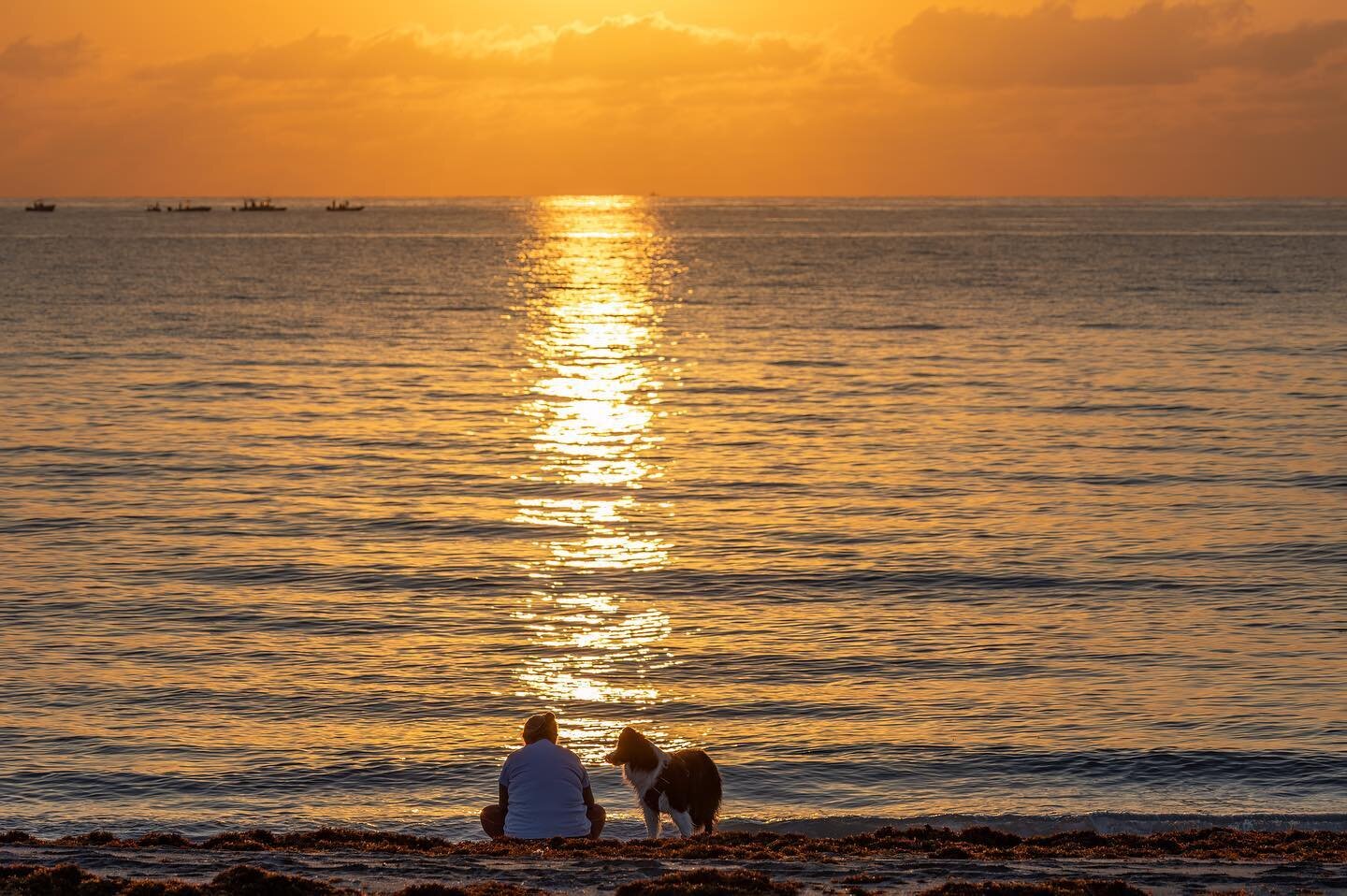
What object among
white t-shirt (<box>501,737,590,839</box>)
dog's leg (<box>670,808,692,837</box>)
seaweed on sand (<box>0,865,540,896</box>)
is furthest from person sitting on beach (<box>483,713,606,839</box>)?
seaweed on sand (<box>0,865,540,896</box>)

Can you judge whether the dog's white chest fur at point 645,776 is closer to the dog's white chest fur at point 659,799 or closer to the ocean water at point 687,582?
the dog's white chest fur at point 659,799

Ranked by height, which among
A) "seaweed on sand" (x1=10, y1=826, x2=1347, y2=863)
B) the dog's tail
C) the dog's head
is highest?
the dog's head

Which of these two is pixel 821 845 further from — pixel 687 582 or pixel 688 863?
pixel 687 582

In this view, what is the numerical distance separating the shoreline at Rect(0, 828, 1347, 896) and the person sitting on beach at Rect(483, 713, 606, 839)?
20cm

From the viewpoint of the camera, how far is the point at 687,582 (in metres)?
23.3

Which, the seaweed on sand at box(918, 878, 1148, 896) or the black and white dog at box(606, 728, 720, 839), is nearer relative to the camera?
the seaweed on sand at box(918, 878, 1148, 896)

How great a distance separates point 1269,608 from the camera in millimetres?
21250

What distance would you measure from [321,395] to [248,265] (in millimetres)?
89454

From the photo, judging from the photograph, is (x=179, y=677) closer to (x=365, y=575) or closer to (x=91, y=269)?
(x=365, y=575)

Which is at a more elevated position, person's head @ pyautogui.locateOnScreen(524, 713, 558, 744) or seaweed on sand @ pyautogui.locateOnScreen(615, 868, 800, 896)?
person's head @ pyautogui.locateOnScreen(524, 713, 558, 744)

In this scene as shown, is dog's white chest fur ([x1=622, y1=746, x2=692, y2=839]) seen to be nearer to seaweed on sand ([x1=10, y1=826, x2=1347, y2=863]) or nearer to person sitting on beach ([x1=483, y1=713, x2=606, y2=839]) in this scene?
seaweed on sand ([x1=10, y1=826, x2=1347, y2=863])

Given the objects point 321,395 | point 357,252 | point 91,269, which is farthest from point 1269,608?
point 357,252

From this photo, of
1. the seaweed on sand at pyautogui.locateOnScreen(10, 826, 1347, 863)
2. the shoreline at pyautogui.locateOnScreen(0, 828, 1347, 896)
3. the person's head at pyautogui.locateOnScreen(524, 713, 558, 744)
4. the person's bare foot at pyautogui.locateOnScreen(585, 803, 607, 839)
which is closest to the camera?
the shoreline at pyautogui.locateOnScreen(0, 828, 1347, 896)

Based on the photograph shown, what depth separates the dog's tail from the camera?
12.4 metres
